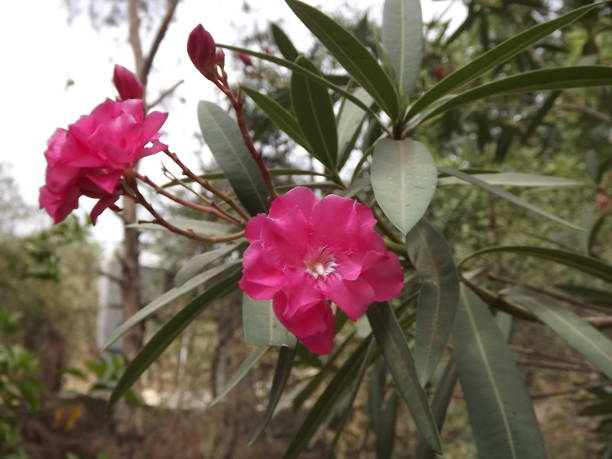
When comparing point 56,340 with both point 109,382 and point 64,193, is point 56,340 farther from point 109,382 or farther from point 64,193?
point 64,193

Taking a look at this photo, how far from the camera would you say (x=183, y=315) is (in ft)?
2.64

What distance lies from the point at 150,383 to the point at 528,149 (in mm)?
2717

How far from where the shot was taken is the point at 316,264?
55cm

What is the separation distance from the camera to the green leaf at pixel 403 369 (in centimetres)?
55

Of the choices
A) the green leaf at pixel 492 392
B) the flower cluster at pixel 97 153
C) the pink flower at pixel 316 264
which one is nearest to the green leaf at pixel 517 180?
the green leaf at pixel 492 392

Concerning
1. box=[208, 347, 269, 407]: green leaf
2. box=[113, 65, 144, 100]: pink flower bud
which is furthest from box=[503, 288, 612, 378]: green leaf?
box=[113, 65, 144, 100]: pink flower bud

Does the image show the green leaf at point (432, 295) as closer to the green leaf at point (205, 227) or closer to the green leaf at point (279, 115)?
the green leaf at point (279, 115)

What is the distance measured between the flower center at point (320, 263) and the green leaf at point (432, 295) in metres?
0.14

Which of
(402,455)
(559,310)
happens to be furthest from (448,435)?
(559,310)

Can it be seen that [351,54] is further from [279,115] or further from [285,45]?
[285,45]

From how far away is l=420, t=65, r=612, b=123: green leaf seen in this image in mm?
618

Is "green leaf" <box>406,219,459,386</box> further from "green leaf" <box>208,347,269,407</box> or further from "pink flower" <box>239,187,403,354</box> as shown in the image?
"green leaf" <box>208,347,269,407</box>

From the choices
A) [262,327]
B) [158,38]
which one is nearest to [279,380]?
[262,327]

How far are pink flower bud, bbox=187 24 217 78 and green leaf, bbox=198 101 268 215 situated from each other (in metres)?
0.14
